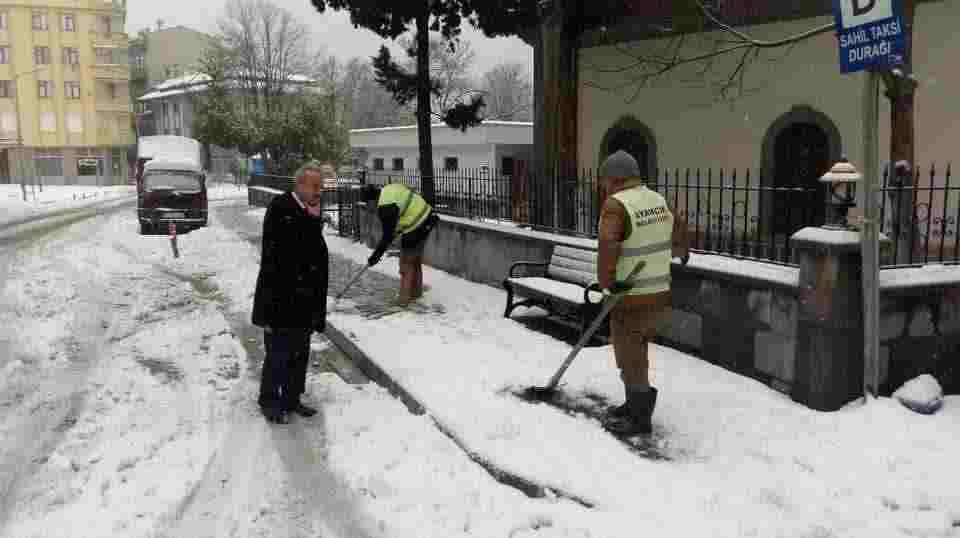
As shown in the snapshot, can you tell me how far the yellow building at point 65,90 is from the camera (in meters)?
57.5

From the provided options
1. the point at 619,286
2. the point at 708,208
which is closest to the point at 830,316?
the point at 619,286

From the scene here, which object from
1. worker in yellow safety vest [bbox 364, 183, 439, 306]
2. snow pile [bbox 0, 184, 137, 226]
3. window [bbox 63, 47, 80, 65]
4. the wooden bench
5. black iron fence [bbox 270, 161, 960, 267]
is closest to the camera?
black iron fence [bbox 270, 161, 960, 267]

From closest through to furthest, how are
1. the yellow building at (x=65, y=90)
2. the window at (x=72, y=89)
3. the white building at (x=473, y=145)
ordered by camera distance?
the white building at (x=473, y=145), the yellow building at (x=65, y=90), the window at (x=72, y=89)


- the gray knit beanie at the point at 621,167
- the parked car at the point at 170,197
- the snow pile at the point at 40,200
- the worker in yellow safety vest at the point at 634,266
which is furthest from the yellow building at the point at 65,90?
the worker in yellow safety vest at the point at 634,266

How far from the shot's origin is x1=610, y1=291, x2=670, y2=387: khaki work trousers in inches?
187

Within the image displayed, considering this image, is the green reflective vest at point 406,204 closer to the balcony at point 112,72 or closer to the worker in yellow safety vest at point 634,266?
the worker in yellow safety vest at point 634,266

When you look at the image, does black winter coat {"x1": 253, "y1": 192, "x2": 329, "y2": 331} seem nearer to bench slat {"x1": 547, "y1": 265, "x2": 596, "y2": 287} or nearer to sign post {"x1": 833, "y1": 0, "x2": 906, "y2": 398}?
bench slat {"x1": 547, "y1": 265, "x2": 596, "y2": 287}

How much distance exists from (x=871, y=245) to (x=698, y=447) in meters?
1.81

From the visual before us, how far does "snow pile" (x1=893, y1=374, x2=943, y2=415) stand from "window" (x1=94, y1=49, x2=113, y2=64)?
67.1 meters

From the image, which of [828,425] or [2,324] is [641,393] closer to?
[828,425]

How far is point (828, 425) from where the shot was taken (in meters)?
4.96

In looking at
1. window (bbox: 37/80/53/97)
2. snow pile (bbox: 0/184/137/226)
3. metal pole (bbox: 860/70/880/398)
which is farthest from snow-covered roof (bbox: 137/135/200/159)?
window (bbox: 37/80/53/97)

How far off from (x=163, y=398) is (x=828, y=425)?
4.88 metres

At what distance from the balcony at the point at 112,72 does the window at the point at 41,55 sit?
10.9ft
